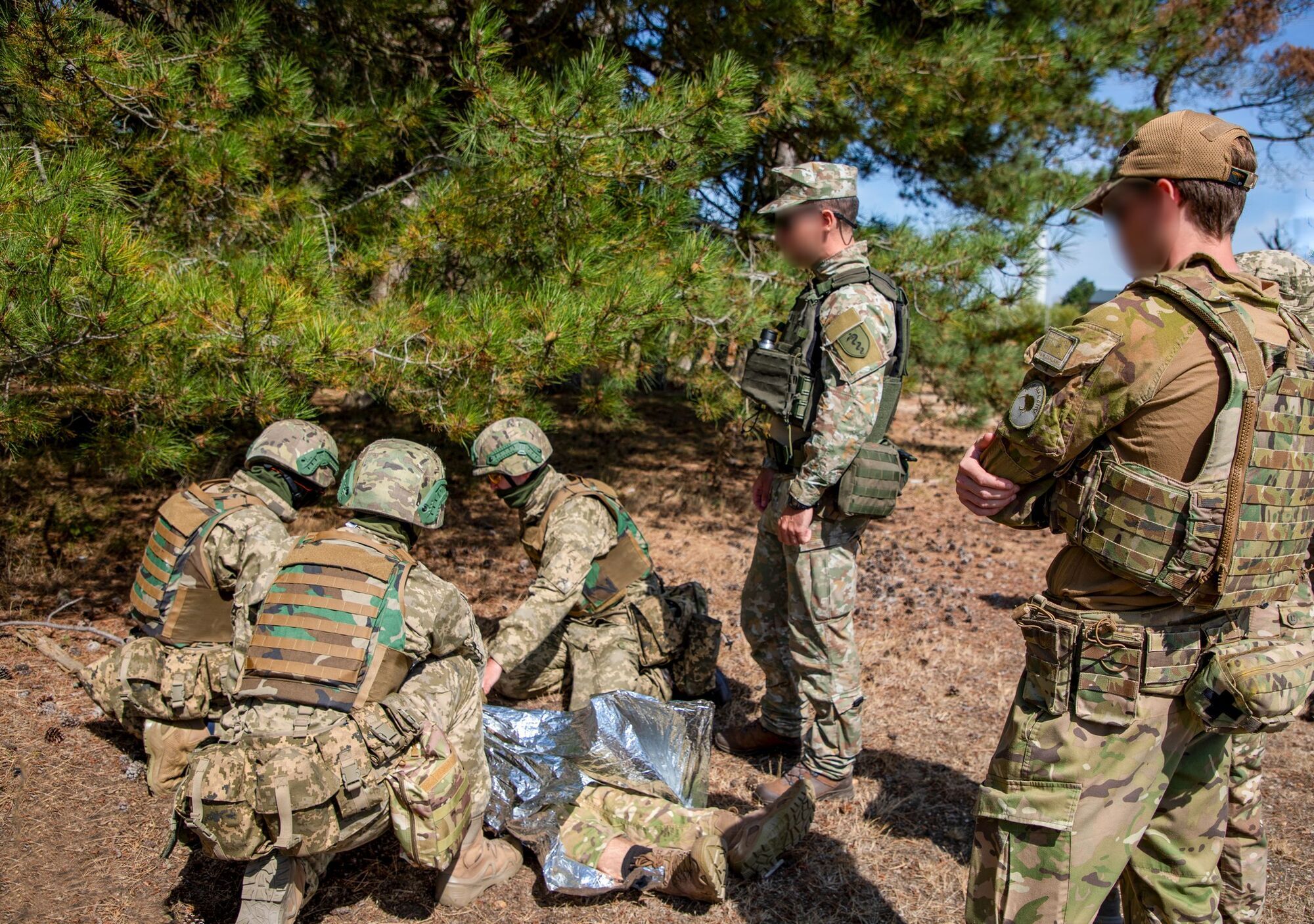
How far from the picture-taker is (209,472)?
17.5 feet

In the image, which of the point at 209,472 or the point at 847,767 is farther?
the point at 209,472

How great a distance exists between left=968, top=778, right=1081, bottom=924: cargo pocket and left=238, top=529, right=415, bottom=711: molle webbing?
5.31 feet

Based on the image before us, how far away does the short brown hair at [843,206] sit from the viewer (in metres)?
3.05

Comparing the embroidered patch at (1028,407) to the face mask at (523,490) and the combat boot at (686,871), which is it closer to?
the combat boot at (686,871)

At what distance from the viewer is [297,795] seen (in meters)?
2.24

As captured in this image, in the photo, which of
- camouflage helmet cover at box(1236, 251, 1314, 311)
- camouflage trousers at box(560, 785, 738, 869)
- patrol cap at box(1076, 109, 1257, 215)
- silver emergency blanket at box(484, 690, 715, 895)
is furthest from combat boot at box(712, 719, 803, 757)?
patrol cap at box(1076, 109, 1257, 215)

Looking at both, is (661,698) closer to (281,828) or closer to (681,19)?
(281,828)

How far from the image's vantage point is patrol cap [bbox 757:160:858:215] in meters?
3.02

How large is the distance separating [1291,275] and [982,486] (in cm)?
195

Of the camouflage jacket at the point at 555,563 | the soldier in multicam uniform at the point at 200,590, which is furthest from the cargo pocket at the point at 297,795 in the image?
the soldier in multicam uniform at the point at 200,590

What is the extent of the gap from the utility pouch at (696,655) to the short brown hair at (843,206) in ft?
5.94

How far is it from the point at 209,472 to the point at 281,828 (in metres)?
3.67

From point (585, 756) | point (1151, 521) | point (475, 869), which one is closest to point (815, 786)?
point (585, 756)

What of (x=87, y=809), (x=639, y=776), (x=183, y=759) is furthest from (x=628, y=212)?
(x=87, y=809)
